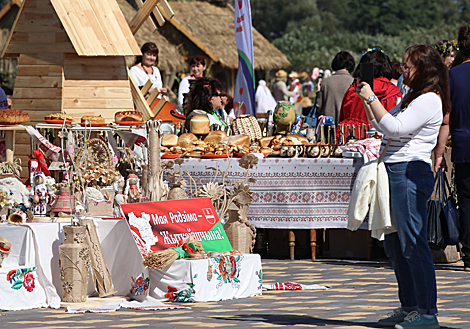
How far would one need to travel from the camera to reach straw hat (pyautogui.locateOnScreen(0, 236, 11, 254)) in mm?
5715

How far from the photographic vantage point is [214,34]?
94.6ft

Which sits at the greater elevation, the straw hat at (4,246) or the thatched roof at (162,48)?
the thatched roof at (162,48)

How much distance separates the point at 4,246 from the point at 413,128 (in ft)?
9.51

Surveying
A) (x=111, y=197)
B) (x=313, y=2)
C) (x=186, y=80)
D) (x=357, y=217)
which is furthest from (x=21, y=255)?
(x=313, y=2)

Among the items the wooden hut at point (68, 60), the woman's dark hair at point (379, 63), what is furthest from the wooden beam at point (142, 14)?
the woman's dark hair at point (379, 63)

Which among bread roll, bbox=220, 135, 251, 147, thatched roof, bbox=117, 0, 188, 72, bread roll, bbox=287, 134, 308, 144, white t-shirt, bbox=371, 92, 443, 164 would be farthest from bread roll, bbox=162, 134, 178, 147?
thatched roof, bbox=117, 0, 188, 72

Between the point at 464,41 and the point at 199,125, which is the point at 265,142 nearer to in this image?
the point at 199,125

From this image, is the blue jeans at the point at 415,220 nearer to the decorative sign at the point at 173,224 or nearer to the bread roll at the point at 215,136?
the decorative sign at the point at 173,224

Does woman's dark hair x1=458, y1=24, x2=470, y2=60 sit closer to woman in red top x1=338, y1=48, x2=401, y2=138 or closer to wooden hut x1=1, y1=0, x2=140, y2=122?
woman in red top x1=338, y1=48, x2=401, y2=138

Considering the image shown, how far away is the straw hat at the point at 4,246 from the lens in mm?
5715

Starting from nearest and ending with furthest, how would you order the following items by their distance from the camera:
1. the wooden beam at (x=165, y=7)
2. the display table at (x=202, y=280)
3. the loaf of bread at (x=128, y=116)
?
the display table at (x=202, y=280) < the loaf of bread at (x=128, y=116) < the wooden beam at (x=165, y=7)

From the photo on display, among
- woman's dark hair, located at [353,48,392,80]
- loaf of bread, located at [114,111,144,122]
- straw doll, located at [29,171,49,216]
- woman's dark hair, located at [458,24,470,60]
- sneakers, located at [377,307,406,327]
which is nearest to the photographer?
sneakers, located at [377,307,406,327]

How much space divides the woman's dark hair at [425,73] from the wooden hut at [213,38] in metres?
22.1

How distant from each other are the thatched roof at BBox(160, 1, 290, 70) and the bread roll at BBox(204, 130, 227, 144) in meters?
18.0
